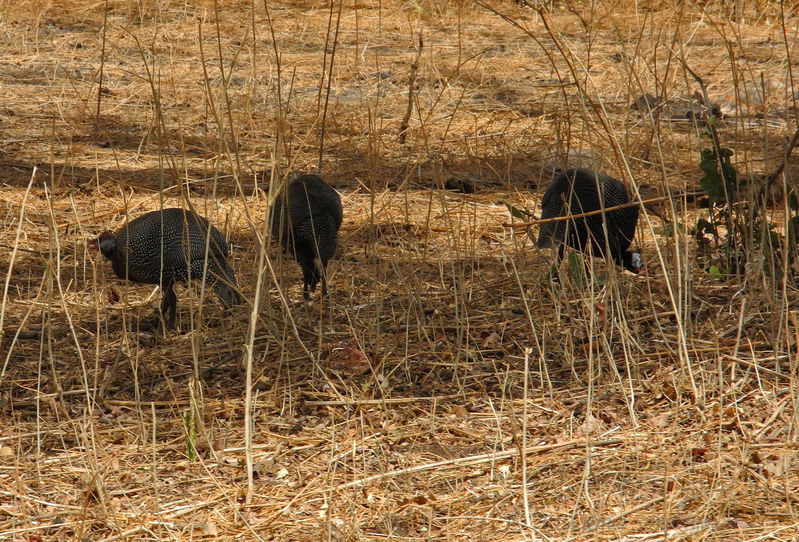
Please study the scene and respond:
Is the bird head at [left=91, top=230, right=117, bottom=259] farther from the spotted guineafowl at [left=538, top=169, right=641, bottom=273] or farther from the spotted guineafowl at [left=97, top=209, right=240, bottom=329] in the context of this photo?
the spotted guineafowl at [left=538, top=169, right=641, bottom=273]

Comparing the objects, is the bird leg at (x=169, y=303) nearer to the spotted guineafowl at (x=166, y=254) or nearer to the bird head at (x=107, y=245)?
the spotted guineafowl at (x=166, y=254)

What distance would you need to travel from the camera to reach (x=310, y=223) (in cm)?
461

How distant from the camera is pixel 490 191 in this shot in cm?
630

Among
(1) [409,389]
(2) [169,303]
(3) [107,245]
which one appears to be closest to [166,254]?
(2) [169,303]

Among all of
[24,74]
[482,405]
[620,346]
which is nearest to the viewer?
[482,405]

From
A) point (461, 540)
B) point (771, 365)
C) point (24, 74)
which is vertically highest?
point (24, 74)

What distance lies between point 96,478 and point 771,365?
2.38 m

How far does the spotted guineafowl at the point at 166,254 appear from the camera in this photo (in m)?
4.17

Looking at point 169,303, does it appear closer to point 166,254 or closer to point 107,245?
point 166,254

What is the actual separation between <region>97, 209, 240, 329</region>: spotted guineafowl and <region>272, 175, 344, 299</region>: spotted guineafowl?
43 cm

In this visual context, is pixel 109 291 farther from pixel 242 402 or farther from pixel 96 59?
pixel 96 59

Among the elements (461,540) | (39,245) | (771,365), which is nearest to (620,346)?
(771,365)

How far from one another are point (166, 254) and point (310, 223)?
0.77 m

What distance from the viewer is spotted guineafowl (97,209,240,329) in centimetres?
417
